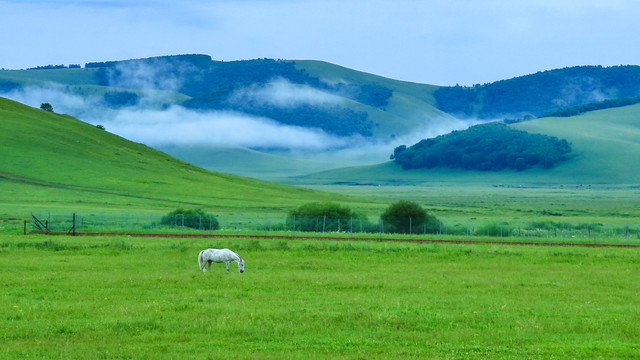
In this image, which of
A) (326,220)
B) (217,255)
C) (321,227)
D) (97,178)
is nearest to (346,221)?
(326,220)

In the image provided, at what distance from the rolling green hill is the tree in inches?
1538

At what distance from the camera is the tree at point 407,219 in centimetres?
7806

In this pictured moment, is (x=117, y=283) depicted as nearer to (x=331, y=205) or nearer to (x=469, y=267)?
(x=469, y=267)

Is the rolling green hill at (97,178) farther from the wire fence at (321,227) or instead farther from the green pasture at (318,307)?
the green pasture at (318,307)

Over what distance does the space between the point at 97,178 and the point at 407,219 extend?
261 ft

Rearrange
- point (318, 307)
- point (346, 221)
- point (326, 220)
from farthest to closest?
point (326, 220)
point (346, 221)
point (318, 307)

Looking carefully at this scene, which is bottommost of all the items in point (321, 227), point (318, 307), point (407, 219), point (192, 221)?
point (318, 307)

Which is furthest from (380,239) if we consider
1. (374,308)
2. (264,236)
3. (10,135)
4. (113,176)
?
(10,135)

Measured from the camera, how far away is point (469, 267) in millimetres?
43438

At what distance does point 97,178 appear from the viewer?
5704 inches

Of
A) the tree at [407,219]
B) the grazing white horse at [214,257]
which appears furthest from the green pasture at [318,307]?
the tree at [407,219]

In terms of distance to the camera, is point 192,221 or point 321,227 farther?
point 192,221

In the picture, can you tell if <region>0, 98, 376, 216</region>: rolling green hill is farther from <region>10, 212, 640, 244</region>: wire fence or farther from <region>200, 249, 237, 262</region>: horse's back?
<region>200, 249, 237, 262</region>: horse's back

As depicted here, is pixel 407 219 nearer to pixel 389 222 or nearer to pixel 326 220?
pixel 389 222
